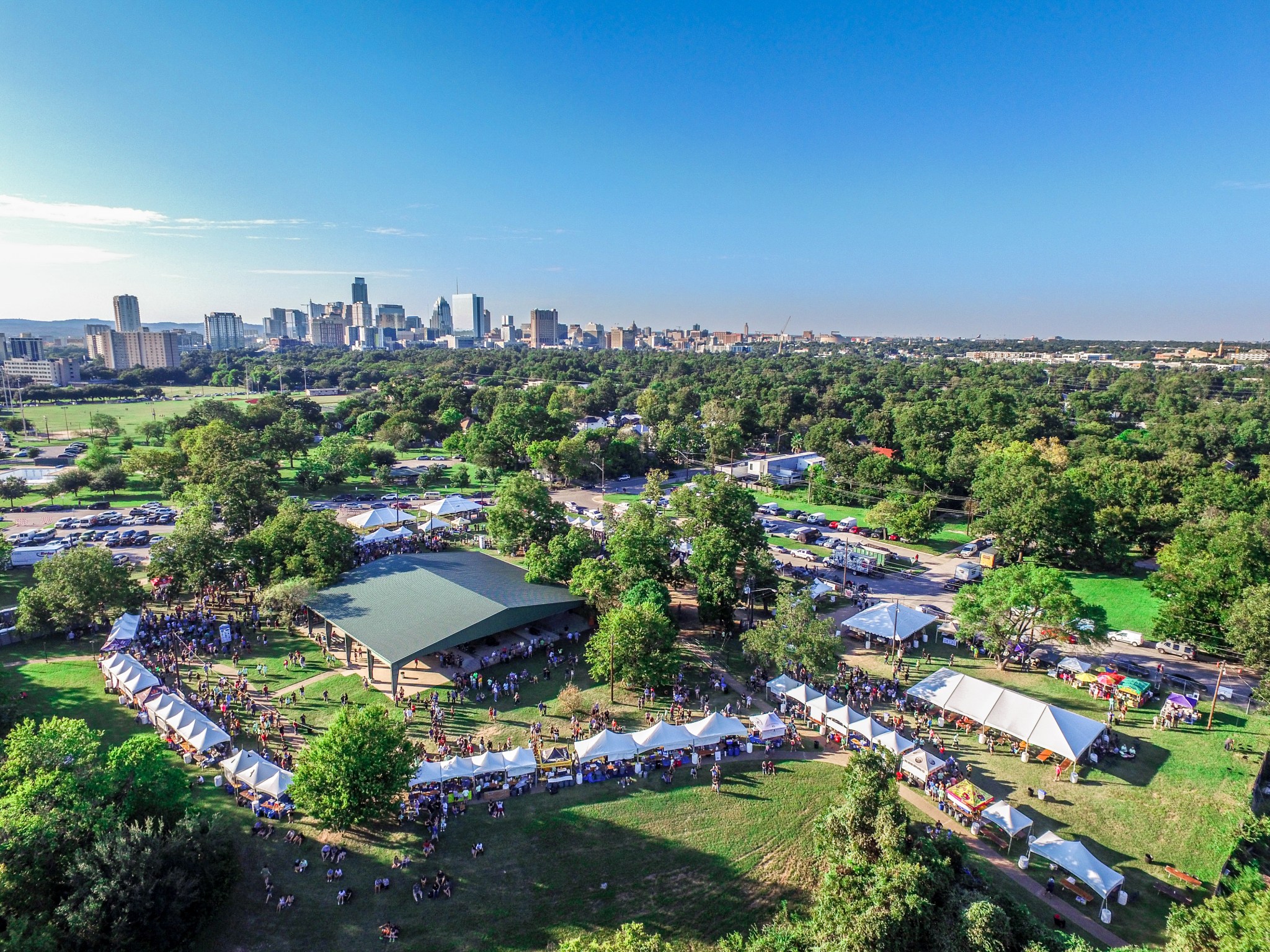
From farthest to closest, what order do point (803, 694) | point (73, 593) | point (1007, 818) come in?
point (73, 593) < point (803, 694) < point (1007, 818)

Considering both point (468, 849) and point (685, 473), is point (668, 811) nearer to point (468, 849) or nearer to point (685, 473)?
point (468, 849)

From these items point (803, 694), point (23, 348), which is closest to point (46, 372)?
point (23, 348)

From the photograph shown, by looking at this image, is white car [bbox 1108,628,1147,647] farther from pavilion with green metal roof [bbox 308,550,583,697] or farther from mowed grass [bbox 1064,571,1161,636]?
pavilion with green metal roof [bbox 308,550,583,697]

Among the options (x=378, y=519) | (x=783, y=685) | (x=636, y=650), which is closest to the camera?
(x=636, y=650)

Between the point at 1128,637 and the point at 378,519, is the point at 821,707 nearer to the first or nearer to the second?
the point at 1128,637

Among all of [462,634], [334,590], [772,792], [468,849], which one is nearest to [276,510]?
[334,590]
